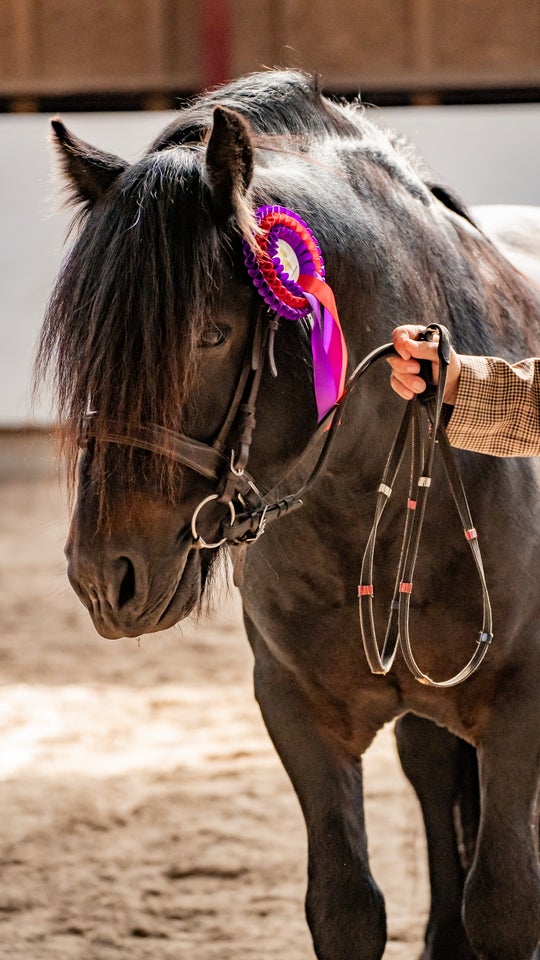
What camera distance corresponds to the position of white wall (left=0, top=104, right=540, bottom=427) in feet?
23.4

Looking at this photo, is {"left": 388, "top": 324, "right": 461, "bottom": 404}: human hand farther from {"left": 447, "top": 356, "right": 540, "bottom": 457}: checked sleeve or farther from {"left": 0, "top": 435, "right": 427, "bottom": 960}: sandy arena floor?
{"left": 0, "top": 435, "right": 427, "bottom": 960}: sandy arena floor

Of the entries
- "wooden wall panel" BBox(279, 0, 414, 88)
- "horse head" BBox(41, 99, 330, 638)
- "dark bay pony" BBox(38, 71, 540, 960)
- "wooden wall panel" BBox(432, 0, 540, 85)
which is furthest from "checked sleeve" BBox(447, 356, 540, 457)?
"wooden wall panel" BBox(279, 0, 414, 88)

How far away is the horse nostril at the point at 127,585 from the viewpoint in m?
1.54

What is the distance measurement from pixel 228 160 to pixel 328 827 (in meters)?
1.16

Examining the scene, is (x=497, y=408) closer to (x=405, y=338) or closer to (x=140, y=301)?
(x=405, y=338)

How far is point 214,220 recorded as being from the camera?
158cm

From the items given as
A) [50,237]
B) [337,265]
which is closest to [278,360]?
[337,265]

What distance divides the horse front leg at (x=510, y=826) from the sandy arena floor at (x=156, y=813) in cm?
50

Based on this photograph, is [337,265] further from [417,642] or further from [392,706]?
[392,706]

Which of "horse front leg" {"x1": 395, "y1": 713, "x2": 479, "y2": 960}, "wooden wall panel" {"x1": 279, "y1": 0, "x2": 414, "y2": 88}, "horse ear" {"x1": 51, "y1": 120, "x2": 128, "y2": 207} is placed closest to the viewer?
"horse ear" {"x1": 51, "y1": 120, "x2": 128, "y2": 207}

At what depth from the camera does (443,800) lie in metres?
2.69

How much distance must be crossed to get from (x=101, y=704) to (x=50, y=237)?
461cm

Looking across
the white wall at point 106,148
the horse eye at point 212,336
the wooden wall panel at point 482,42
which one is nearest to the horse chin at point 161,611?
the horse eye at point 212,336

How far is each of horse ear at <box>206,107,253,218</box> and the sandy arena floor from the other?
610 mm
